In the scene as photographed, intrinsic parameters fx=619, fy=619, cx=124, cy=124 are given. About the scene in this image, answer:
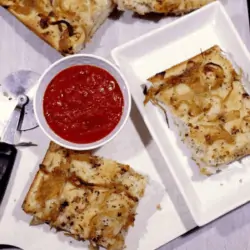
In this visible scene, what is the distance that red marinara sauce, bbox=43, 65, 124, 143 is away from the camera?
232 cm

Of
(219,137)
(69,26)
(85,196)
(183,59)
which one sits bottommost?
(85,196)

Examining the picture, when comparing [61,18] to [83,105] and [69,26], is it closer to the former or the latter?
[69,26]

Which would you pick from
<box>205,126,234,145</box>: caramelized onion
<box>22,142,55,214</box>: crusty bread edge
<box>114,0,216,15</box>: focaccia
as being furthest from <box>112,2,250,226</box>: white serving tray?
<box>22,142,55,214</box>: crusty bread edge

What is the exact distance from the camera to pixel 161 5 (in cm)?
251

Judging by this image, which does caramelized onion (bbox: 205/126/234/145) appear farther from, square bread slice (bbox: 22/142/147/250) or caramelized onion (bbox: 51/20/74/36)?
caramelized onion (bbox: 51/20/74/36)

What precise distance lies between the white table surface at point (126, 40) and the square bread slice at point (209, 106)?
0.27m

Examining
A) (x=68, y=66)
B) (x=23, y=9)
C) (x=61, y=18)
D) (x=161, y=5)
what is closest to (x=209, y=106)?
(x=161, y=5)

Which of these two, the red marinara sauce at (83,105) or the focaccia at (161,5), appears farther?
the focaccia at (161,5)

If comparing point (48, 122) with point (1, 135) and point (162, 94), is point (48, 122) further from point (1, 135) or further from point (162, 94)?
point (162, 94)

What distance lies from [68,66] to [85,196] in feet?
1.67

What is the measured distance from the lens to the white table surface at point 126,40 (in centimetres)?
257

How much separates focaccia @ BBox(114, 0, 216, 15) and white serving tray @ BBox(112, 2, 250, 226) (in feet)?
0.18

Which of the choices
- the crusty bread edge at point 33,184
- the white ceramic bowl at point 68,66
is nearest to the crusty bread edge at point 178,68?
the white ceramic bowl at point 68,66

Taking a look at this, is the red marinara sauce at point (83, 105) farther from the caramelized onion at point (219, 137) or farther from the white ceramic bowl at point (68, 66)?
the caramelized onion at point (219, 137)
